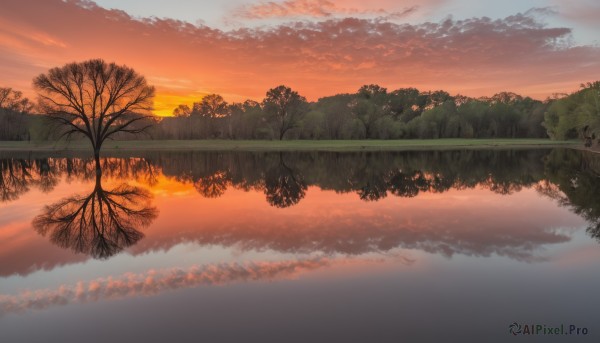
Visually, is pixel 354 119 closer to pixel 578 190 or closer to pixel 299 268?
pixel 578 190

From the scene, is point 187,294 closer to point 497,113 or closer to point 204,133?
point 204,133

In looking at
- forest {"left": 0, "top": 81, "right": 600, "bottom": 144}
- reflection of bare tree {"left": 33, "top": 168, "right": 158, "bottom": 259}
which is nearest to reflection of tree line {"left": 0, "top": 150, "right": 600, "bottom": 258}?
reflection of bare tree {"left": 33, "top": 168, "right": 158, "bottom": 259}

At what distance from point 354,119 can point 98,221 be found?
354ft

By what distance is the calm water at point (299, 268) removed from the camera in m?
7.43

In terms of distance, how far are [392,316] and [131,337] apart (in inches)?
193

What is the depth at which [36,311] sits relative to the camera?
833cm

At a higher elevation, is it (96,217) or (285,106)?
(285,106)

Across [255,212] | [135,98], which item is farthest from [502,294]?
[135,98]

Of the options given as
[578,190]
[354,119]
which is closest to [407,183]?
[578,190]

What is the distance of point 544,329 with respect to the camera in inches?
285

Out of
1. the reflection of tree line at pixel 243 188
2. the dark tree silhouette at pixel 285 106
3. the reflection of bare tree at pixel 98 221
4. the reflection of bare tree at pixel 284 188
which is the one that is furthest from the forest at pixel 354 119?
the reflection of bare tree at pixel 98 221

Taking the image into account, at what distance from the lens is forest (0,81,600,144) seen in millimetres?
103562

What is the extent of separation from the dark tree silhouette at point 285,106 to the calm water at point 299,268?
8287 cm

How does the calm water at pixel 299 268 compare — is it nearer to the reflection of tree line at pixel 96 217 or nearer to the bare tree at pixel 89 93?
the reflection of tree line at pixel 96 217
